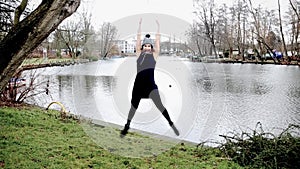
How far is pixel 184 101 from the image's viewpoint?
2447 millimetres

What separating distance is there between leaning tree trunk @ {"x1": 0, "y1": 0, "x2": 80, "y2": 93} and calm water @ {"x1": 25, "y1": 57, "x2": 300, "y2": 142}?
1.54ft

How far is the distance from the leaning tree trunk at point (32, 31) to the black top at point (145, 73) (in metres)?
0.57

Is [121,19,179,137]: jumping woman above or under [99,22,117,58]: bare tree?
under

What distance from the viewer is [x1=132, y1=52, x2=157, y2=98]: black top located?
2010 mm

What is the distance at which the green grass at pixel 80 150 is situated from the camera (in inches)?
139

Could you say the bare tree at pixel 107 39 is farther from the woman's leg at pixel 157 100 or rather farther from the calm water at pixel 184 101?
the woman's leg at pixel 157 100

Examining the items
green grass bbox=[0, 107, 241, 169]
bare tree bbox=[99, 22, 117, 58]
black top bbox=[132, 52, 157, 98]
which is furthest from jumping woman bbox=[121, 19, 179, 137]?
green grass bbox=[0, 107, 241, 169]

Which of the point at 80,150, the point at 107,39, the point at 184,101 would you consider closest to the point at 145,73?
the point at 184,101

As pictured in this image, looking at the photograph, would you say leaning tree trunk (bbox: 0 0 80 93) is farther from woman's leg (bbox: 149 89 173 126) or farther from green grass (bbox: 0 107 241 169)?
green grass (bbox: 0 107 241 169)

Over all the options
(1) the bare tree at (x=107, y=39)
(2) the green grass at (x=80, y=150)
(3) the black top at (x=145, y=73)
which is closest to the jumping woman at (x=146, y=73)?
(3) the black top at (x=145, y=73)

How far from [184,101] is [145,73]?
1.81 feet

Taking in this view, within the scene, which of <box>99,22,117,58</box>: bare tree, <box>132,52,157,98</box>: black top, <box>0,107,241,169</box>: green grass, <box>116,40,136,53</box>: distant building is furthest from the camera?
<box>0,107,241,169</box>: green grass

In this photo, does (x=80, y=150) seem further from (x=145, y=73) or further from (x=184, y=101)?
(x=145, y=73)

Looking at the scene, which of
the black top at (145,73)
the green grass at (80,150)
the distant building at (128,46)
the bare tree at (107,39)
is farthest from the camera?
the green grass at (80,150)
